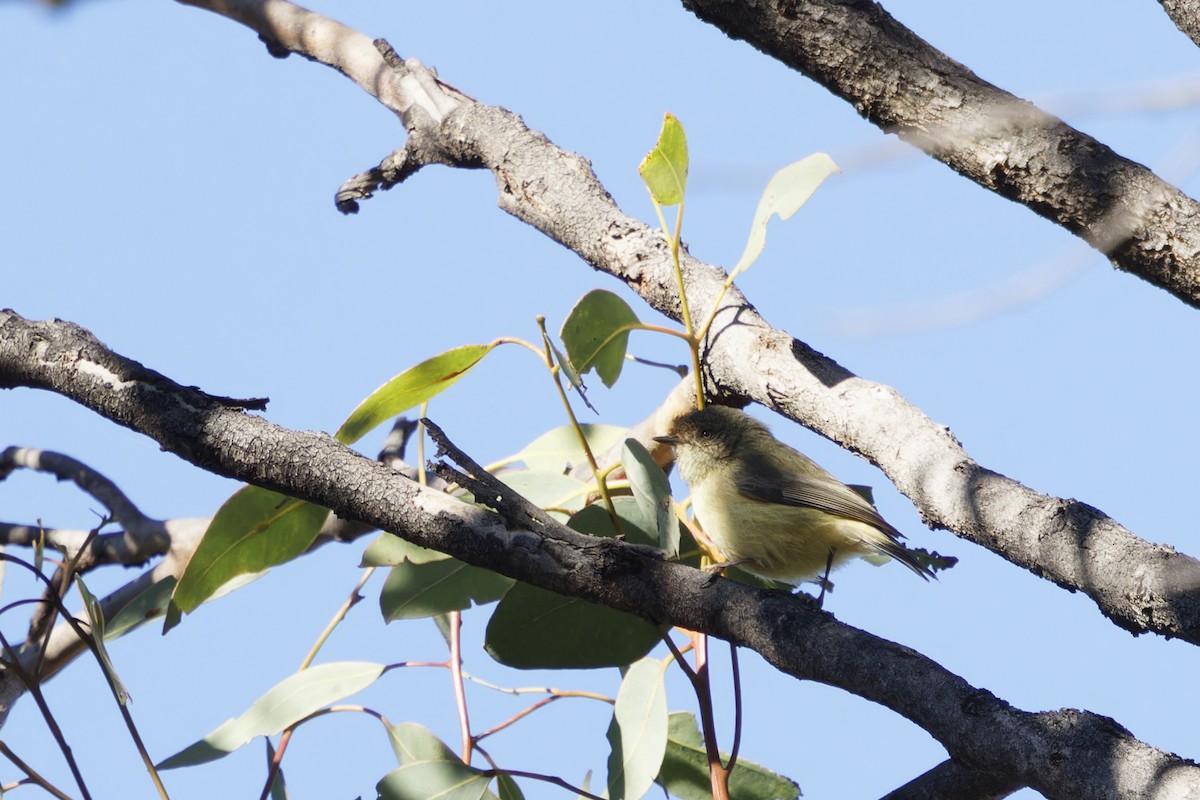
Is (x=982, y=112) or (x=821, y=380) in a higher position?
(x=982, y=112)

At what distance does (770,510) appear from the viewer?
3.55 meters

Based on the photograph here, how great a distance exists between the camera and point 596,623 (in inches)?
92.0

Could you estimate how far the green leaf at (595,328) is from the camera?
2301 millimetres

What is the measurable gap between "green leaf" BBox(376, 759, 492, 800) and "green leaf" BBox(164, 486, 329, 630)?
540 millimetres

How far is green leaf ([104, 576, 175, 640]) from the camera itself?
2924 mm

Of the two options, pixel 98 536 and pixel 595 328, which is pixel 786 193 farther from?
pixel 98 536

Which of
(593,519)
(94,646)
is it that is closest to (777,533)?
(593,519)

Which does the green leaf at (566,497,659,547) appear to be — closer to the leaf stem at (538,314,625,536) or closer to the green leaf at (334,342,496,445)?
the leaf stem at (538,314,625,536)

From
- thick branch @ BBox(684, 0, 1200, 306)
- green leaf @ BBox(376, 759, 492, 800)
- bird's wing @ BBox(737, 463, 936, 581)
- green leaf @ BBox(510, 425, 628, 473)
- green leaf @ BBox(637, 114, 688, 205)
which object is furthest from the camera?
bird's wing @ BBox(737, 463, 936, 581)

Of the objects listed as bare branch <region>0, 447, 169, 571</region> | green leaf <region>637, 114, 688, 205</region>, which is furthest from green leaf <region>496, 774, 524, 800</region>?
bare branch <region>0, 447, 169, 571</region>

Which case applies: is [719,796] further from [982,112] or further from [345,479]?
[982,112]

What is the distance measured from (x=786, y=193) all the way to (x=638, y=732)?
1.15m

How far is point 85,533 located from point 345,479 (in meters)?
2.43

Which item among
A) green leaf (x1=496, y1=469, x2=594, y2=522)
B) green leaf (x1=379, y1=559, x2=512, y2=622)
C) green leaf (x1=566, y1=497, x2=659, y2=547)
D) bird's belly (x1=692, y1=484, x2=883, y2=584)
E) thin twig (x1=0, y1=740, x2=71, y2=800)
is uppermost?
bird's belly (x1=692, y1=484, x2=883, y2=584)
